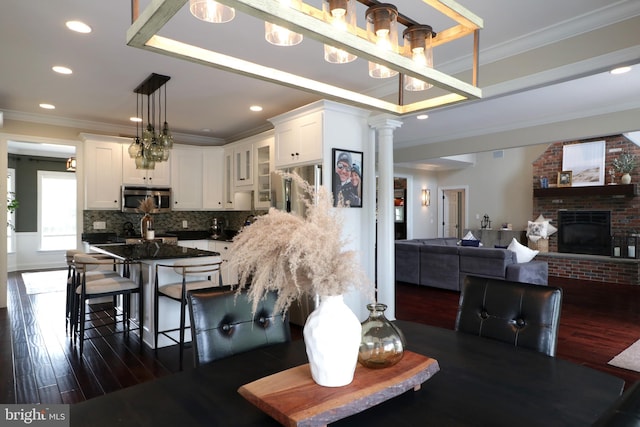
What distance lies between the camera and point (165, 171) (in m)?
6.08

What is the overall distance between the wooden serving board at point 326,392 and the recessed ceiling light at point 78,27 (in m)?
2.92

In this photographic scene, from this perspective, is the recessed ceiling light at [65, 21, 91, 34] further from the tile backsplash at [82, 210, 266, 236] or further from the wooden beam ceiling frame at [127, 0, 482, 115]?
the tile backsplash at [82, 210, 266, 236]

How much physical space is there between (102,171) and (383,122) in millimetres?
4000

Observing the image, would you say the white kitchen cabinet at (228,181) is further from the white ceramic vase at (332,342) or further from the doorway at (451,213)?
the doorway at (451,213)

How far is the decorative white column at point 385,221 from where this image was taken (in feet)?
13.4

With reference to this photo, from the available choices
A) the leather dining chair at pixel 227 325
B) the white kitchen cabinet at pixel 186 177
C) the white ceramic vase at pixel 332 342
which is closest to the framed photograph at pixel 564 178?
the white kitchen cabinet at pixel 186 177

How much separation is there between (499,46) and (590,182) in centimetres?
668

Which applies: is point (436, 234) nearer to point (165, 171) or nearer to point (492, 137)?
point (492, 137)

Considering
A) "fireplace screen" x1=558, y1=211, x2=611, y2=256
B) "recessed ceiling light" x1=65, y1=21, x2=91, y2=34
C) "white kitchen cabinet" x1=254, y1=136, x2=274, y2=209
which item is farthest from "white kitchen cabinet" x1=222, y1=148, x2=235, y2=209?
"fireplace screen" x1=558, y1=211, x2=611, y2=256

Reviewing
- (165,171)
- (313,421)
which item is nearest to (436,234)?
(165,171)

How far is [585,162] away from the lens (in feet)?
27.2

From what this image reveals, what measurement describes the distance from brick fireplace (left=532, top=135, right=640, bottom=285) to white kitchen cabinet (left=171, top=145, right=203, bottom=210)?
7.30 meters

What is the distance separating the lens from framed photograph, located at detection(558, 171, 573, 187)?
8.49m

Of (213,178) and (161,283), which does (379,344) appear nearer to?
(161,283)
